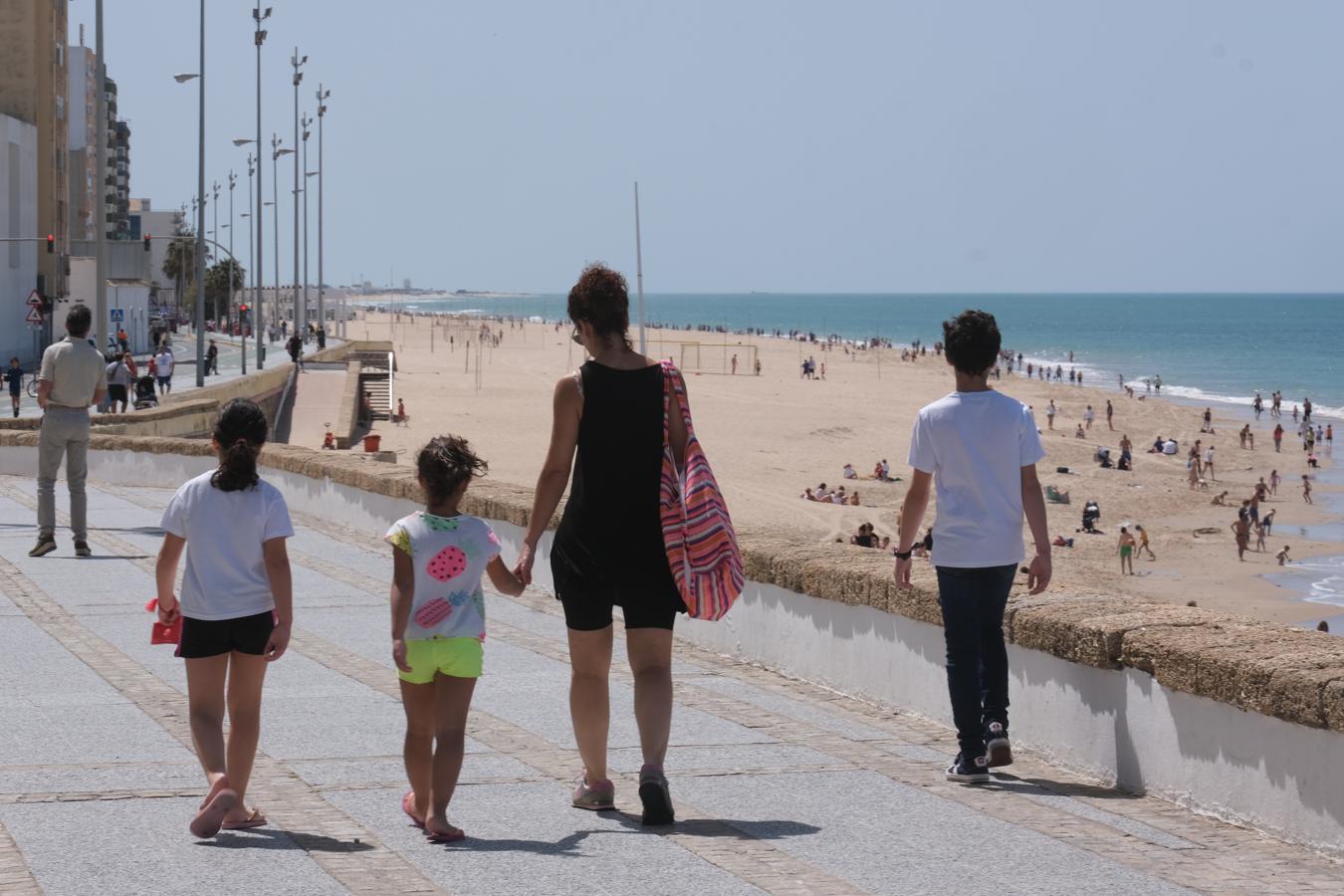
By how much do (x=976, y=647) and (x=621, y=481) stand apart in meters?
1.48

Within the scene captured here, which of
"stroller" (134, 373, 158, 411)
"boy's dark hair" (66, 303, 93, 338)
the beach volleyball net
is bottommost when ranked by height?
the beach volleyball net

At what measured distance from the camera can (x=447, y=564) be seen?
205 inches

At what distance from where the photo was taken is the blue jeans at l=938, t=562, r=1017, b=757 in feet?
19.5

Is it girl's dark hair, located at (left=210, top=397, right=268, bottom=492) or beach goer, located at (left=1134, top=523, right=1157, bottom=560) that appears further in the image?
beach goer, located at (left=1134, top=523, right=1157, bottom=560)

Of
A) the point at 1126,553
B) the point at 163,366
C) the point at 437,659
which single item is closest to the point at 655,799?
the point at 437,659

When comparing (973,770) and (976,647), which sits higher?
(976,647)

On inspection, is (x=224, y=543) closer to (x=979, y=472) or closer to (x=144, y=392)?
(x=979, y=472)

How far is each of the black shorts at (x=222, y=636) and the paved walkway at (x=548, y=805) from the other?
0.50 metres

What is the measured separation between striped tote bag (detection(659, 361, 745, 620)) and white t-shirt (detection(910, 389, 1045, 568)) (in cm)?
87

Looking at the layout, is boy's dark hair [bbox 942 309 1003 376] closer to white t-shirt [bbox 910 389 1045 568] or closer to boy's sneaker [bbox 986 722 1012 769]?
white t-shirt [bbox 910 389 1045 568]

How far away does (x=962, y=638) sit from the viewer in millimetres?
6008

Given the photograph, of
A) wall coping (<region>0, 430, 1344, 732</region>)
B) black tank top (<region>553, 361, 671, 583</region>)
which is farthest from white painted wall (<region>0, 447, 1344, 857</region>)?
black tank top (<region>553, 361, 671, 583</region>)

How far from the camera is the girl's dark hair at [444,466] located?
5172 mm

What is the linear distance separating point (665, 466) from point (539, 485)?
16.3 inches
